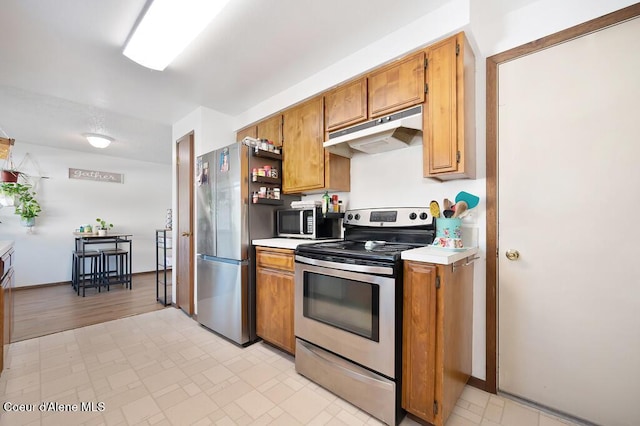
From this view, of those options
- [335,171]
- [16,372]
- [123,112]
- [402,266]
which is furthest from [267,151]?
[16,372]

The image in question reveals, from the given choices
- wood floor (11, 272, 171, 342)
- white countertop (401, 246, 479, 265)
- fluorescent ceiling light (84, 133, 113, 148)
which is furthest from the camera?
fluorescent ceiling light (84, 133, 113, 148)

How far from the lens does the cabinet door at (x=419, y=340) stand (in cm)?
138

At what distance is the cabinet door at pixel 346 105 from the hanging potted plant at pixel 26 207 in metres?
5.49

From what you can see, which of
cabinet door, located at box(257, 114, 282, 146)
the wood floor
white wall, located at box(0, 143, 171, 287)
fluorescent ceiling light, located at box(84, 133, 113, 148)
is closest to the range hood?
cabinet door, located at box(257, 114, 282, 146)

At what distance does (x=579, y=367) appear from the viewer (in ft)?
4.92

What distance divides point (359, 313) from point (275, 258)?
94cm

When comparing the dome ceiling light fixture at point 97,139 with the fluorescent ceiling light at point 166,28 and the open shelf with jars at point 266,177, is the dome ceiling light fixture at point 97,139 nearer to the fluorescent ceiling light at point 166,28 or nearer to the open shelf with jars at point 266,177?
the fluorescent ceiling light at point 166,28

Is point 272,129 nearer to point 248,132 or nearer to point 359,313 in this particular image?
point 248,132

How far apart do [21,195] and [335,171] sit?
555cm

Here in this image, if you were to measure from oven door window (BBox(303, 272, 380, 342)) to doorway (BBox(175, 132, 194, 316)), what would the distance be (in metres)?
1.99

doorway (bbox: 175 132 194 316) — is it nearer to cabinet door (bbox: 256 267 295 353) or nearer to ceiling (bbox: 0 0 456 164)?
ceiling (bbox: 0 0 456 164)

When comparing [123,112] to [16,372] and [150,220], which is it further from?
[150,220]

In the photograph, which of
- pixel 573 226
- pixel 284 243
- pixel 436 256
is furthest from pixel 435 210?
pixel 284 243

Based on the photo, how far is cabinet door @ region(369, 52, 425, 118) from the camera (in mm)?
1745
